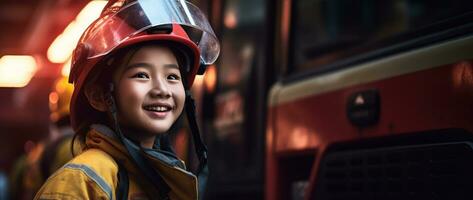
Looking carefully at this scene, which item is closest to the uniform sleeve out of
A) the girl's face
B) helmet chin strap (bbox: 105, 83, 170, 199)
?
helmet chin strap (bbox: 105, 83, 170, 199)

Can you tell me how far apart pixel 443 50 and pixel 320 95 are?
0.84 metres

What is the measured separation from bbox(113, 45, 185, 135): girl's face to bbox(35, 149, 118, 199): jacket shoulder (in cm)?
19

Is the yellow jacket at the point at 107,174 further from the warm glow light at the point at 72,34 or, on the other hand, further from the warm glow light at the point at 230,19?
the warm glow light at the point at 72,34

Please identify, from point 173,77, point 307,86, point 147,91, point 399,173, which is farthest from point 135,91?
point 307,86

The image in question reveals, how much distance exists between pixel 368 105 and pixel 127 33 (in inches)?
43.6

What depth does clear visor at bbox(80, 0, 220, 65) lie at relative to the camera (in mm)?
2256

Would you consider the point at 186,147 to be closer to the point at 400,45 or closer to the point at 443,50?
the point at 400,45

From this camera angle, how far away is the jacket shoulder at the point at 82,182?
2006mm

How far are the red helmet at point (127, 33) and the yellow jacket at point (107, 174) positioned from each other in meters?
0.16

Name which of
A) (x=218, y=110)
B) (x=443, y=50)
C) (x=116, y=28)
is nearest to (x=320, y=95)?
(x=443, y=50)

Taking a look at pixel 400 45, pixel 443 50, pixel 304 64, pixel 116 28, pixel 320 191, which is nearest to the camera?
pixel 116 28

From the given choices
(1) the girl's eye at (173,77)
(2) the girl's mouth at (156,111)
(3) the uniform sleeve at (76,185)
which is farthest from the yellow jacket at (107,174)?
(1) the girl's eye at (173,77)

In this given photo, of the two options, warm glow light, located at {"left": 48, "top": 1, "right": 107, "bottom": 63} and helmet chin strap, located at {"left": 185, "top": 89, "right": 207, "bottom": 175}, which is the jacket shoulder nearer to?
helmet chin strap, located at {"left": 185, "top": 89, "right": 207, "bottom": 175}

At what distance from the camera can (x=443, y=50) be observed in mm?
2586
